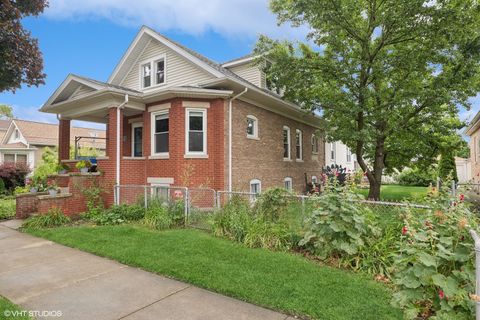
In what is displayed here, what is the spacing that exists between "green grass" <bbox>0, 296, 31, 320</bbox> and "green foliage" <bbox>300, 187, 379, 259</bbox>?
14.5ft

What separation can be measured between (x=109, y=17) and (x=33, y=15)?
4034 millimetres

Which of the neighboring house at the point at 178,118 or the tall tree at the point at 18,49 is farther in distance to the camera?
the neighboring house at the point at 178,118

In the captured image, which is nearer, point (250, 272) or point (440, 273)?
point (440, 273)

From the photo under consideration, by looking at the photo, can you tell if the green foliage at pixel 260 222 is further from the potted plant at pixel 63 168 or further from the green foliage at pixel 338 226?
the potted plant at pixel 63 168

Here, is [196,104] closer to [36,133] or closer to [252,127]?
[252,127]

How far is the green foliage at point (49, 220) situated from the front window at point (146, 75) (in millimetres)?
A: 6747

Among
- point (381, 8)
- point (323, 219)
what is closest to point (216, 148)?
point (323, 219)

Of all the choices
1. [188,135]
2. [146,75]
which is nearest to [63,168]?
[146,75]

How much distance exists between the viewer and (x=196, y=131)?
11000mm

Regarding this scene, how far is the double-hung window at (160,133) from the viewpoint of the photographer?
1153 centimetres

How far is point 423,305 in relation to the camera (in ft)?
11.2

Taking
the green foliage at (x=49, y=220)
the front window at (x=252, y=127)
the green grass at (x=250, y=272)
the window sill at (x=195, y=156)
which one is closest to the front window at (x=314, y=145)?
the front window at (x=252, y=127)

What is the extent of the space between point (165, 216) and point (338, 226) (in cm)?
486

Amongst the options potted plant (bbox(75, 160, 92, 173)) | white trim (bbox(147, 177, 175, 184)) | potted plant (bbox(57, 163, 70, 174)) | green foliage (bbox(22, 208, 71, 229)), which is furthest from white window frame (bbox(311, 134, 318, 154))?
green foliage (bbox(22, 208, 71, 229))
